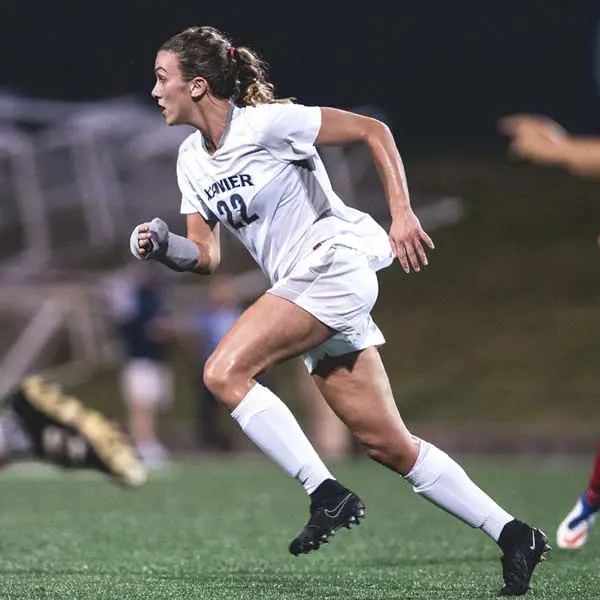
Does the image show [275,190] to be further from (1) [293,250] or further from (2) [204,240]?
(2) [204,240]

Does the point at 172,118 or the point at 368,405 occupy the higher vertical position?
the point at 172,118

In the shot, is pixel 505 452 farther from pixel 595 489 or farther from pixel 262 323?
pixel 262 323

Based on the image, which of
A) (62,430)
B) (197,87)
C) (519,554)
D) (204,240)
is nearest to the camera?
(519,554)

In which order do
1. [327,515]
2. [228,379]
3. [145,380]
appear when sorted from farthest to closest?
[145,380]
[228,379]
[327,515]

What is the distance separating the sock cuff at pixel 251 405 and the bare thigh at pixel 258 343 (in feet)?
0.06

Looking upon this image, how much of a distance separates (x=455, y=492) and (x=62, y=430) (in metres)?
4.10

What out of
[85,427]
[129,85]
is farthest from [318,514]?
[129,85]

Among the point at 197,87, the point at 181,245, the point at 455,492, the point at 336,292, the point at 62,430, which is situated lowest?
the point at 62,430

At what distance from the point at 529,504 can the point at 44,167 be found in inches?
414

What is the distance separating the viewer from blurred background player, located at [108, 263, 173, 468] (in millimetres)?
14055

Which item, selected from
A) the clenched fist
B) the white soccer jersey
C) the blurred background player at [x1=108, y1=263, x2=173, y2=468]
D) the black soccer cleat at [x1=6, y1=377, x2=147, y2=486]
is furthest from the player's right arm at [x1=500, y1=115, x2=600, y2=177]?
the blurred background player at [x1=108, y1=263, x2=173, y2=468]

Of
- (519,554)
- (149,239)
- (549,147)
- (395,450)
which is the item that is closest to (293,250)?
(149,239)

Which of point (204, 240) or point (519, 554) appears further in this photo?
point (204, 240)

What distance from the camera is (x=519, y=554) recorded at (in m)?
5.20
